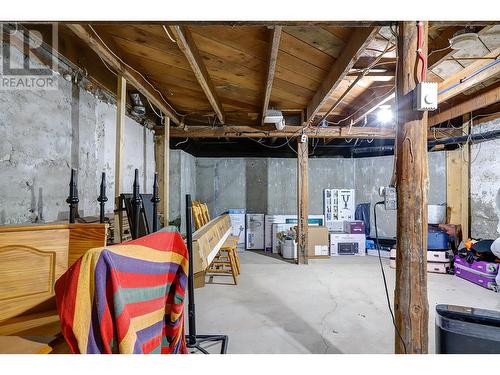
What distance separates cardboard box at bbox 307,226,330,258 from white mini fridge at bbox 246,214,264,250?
1.21m

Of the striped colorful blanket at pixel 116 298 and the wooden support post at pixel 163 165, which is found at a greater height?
the wooden support post at pixel 163 165

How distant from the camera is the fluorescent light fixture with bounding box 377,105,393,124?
3958 mm

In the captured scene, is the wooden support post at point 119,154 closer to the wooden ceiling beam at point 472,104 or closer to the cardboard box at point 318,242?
the cardboard box at point 318,242

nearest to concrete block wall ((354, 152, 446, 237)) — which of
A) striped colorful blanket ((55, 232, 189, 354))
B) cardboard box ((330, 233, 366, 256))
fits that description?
cardboard box ((330, 233, 366, 256))

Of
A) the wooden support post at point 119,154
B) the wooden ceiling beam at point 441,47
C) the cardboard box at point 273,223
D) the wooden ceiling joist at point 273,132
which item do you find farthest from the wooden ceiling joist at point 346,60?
the cardboard box at point 273,223

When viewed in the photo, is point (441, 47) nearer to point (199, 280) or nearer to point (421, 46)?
point (421, 46)

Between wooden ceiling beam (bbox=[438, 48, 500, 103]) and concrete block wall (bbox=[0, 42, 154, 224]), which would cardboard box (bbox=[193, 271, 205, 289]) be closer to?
concrete block wall (bbox=[0, 42, 154, 224])

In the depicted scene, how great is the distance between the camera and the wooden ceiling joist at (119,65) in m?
1.85

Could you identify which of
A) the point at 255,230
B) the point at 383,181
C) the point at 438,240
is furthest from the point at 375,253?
the point at 255,230

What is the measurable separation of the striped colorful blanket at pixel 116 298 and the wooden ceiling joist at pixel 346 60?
6.03 feet
